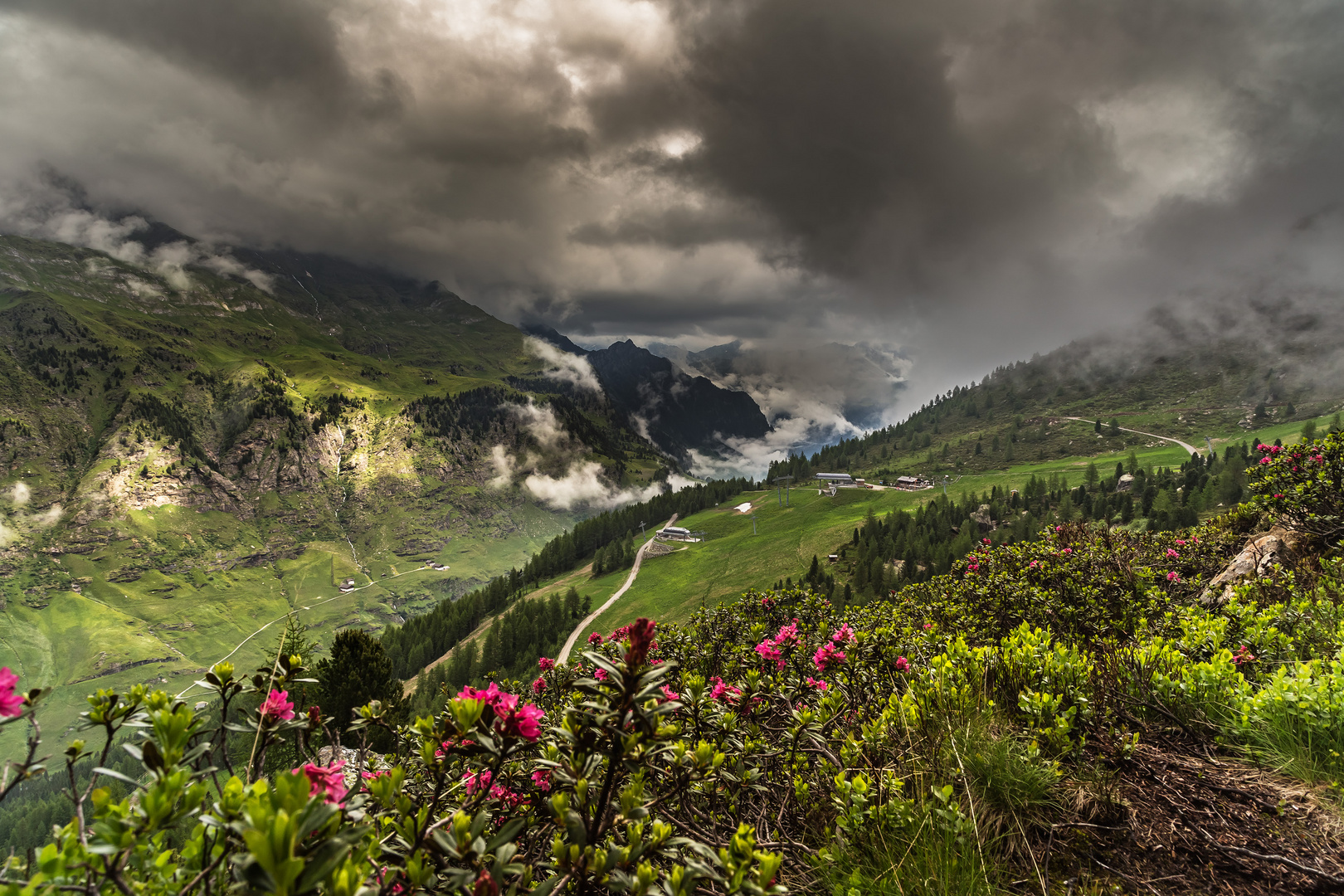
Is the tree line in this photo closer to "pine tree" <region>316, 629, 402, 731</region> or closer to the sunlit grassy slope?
the sunlit grassy slope

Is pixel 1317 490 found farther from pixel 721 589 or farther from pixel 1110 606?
pixel 721 589

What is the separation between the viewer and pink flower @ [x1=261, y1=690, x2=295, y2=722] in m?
3.71

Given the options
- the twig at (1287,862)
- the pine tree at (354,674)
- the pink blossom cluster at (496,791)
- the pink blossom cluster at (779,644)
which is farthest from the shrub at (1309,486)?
the pine tree at (354,674)

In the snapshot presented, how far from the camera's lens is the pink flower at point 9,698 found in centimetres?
268

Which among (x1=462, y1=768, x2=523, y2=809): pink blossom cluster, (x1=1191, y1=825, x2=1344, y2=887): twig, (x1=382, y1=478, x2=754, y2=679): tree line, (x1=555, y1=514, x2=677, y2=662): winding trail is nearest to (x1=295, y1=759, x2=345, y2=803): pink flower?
(x1=462, y1=768, x2=523, y2=809): pink blossom cluster

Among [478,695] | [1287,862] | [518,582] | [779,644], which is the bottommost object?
[518,582]

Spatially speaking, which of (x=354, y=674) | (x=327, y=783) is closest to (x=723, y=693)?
(x=327, y=783)

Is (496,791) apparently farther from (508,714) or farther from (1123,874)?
(1123,874)

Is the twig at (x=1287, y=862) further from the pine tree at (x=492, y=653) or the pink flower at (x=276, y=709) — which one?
the pine tree at (x=492, y=653)

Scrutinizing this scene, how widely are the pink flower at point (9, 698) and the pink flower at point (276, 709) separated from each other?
1189 mm

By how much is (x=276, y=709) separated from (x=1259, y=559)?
16793 millimetres

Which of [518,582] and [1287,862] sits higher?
[1287,862]

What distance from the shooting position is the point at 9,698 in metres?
2.82

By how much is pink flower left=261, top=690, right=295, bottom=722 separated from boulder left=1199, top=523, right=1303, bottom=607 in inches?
600
